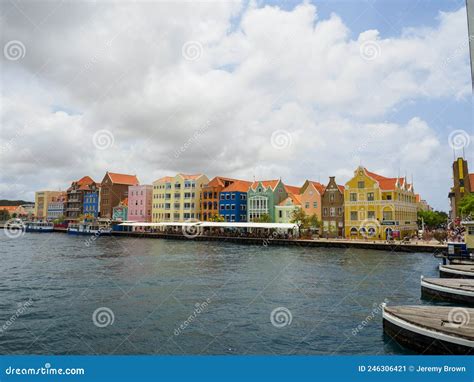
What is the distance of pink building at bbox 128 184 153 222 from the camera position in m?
74.1

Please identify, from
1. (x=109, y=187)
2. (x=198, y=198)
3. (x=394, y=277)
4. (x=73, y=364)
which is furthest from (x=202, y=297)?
(x=109, y=187)

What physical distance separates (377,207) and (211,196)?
28.8m

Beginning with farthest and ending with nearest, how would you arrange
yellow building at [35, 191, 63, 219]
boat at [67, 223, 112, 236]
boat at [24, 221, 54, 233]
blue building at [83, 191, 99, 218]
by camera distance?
1. yellow building at [35, 191, 63, 219]
2. blue building at [83, 191, 99, 218]
3. boat at [24, 221, 54, 233]
4. boat at [67, 223, 112, 236]

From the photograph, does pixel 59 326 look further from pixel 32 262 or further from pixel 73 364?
pixel 32 262

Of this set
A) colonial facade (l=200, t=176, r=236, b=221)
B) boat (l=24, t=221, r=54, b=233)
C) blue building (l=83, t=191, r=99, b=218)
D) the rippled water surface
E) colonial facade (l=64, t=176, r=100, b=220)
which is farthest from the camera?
colonial facade (l=64, t=176, r=100, b=220)

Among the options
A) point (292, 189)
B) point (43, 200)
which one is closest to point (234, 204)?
point (292, 189)

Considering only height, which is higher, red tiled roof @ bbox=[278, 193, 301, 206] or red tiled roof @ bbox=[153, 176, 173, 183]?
red tiled roof @ bbox=[153, 176, 173, 183]

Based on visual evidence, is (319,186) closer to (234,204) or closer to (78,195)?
(234,204)

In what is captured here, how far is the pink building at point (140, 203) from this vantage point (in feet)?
243

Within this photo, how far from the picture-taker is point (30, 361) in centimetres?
559

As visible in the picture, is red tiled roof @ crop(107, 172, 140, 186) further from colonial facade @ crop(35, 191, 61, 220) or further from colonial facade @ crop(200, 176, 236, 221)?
colonial facade @ crop(35, 191, 61, 220)

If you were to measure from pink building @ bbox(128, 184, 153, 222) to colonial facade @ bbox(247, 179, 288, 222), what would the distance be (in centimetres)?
2327

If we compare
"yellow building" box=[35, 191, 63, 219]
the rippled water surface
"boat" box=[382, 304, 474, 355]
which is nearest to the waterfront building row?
"yellow building" box=[35, 191, 63, 219]

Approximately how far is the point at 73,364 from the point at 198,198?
6168 centimetres
